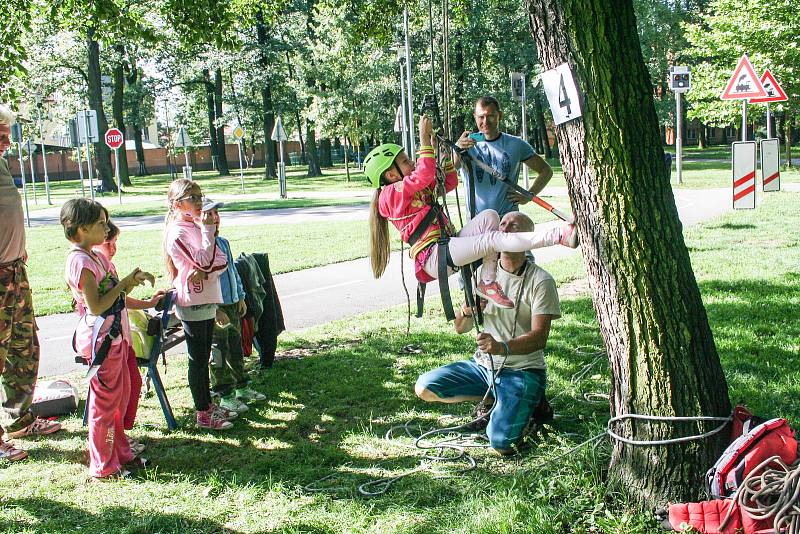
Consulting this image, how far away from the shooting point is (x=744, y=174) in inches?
572

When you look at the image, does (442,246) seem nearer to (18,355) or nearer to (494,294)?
(494,294)

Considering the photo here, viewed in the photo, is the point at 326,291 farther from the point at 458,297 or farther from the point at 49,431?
the point at 49,431

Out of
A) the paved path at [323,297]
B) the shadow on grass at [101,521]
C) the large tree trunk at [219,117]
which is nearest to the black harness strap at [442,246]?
the shadow on grass at [101,521]

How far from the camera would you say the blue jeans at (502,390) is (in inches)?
177

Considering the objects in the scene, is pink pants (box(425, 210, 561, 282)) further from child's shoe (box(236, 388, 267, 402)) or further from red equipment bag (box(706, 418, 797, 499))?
child's shoe (box(236, 388, 267, 402))

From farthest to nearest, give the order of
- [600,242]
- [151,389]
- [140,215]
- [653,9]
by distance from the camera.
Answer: [653,9]
[140,215]
[151,389]
[600,242]

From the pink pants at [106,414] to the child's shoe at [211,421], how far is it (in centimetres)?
71

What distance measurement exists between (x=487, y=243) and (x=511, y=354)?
699 mm

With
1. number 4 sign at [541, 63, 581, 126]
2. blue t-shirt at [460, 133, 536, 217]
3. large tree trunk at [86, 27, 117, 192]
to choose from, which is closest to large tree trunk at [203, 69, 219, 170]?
large tree trunk at [86, 27, 117, 192]

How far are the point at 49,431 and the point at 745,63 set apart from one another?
13427mm

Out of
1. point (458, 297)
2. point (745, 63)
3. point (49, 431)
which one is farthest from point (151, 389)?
point (745, 63)

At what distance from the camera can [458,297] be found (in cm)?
918

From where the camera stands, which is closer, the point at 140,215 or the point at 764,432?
the point at 764,432

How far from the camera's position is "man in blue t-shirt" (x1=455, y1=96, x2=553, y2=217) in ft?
19.3
